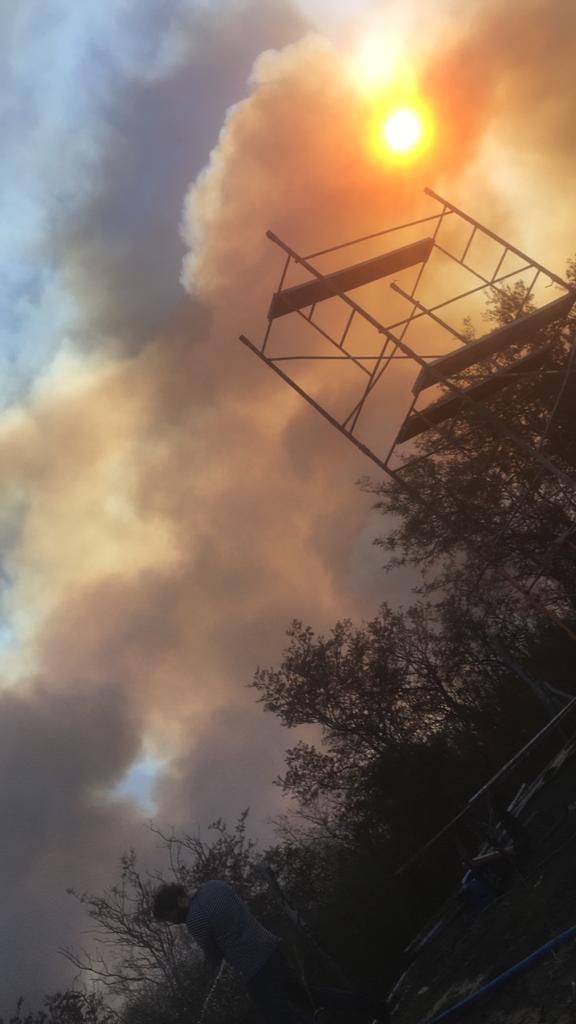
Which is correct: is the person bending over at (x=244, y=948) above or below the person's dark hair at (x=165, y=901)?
below

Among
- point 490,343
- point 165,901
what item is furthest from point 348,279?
point 165,901

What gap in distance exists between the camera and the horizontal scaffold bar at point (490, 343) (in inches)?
347

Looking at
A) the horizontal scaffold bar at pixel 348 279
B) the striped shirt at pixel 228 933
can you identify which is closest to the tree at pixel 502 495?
the horizontal scaffold bar at pixel 348 279

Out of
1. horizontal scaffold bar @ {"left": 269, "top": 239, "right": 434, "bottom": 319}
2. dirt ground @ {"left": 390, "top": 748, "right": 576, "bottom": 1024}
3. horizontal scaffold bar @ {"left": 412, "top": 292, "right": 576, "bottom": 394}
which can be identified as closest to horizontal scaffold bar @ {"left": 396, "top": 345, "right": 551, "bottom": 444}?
horizontal scaffold bar @ {"left": 412, "top": 292, "right": 576, "bottom": 394}

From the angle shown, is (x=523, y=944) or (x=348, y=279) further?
(x=348, y=279)

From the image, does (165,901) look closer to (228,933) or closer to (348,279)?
(228,933)

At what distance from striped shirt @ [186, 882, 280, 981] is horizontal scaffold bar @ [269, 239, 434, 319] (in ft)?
27.7

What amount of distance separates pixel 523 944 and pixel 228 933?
3.18m

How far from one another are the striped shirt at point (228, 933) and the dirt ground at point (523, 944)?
1.86 metres

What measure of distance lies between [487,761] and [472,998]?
1310cm

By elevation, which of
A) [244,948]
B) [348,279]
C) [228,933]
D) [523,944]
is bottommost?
[523,944]

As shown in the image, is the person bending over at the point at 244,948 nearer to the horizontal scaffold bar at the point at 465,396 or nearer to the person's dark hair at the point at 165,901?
the person's dark hair at the point at 165,901

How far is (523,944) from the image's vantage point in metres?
6.35

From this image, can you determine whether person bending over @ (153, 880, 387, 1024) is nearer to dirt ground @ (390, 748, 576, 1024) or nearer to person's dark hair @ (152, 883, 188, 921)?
person's dark hair @ (152, 883, 188, 921)
